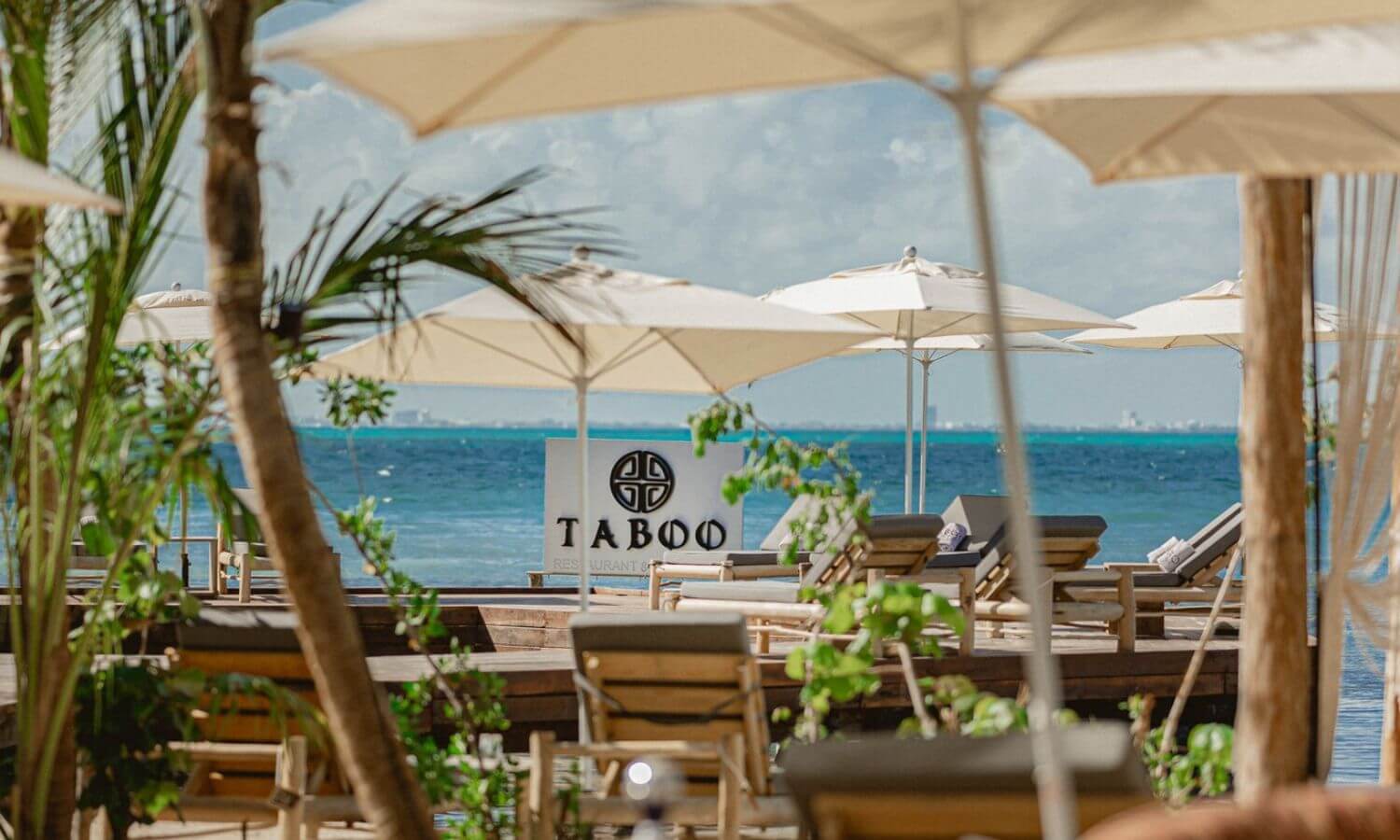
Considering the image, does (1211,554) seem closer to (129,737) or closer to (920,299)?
(920,299)

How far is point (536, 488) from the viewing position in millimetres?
48812

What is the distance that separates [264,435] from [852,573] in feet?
16.0

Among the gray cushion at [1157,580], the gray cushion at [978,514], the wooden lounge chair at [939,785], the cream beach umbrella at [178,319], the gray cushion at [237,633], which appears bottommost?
the wooden lounge chair at [939,785]

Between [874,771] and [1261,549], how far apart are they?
165 cm

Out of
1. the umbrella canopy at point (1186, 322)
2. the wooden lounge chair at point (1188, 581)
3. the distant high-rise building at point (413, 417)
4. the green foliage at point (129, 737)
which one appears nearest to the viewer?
the green foliage at point (129, 737)

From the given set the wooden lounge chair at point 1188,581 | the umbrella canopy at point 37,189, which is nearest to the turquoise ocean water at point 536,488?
the wooden lounge chair at point 1188,581

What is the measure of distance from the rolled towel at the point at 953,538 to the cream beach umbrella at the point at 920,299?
127 cm

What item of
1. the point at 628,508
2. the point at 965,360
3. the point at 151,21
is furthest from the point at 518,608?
the point at 965,360

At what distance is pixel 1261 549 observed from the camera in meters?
3.85

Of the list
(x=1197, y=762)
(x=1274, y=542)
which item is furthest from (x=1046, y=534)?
(x=1274, y=542)

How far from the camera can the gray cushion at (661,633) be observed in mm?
4703

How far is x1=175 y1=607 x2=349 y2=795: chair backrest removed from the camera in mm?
4617

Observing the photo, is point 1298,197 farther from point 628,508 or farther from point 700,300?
point 628,508

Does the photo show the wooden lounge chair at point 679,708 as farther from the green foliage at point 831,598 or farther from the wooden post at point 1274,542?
the wooden post at point 1274,542
